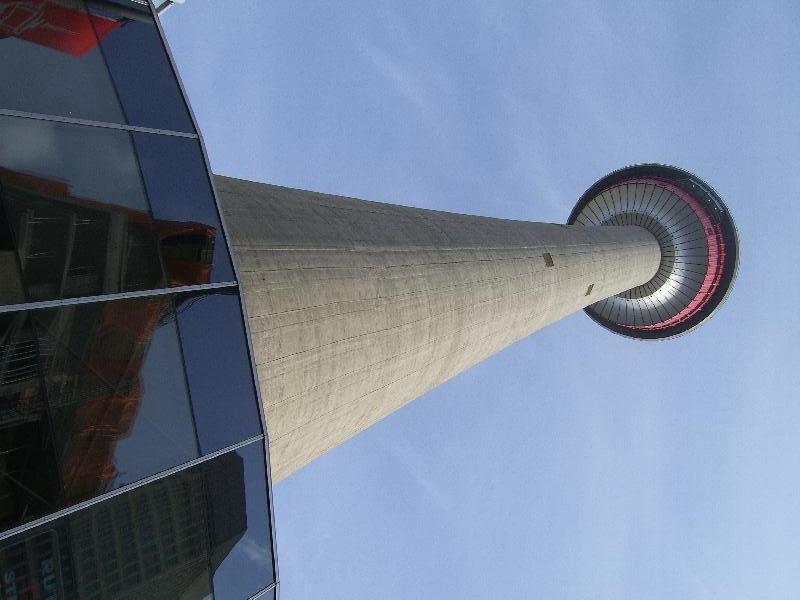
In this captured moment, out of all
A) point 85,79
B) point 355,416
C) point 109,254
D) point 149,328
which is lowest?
point 355,416

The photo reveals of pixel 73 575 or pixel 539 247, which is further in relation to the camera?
pixel 539 247

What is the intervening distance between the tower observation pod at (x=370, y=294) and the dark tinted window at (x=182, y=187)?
912 mm

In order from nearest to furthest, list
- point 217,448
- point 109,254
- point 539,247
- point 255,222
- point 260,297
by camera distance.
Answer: point 109,254
point 217,448
point 260,297
point 255,222
point 539,247

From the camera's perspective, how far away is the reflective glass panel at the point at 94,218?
664cm

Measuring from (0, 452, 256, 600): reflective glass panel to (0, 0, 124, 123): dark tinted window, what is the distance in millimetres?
4349

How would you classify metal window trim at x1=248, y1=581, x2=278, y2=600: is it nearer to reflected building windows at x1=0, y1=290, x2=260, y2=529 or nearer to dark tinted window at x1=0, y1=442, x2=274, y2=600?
dark tinted window at x1=0, y1=442, x2=274, y2=600

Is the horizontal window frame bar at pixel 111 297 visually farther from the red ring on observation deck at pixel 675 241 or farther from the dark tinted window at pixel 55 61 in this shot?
the red ring on observation deck at pixel 675 241

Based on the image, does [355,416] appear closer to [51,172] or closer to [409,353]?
[409,353]

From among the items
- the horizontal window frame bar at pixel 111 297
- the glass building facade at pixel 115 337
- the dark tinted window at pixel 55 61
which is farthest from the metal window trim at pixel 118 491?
the dark tinted window at pixel 55 61

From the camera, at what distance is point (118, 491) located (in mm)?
7301

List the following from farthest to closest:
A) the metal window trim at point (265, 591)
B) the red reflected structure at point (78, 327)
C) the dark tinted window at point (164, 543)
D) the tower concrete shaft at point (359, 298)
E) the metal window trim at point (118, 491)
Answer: the tower concrete shaft at point (359, 298) → the metal window trim at point (265, 591) → the dark tinted window at point (164, 543) → the red reflected structure at point (78, 327) → the metal window trim at point (118, 491)

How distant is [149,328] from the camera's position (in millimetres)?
7781

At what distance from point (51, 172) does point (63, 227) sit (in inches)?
23.6

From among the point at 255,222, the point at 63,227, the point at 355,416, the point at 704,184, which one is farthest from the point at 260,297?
the point at 704,184
